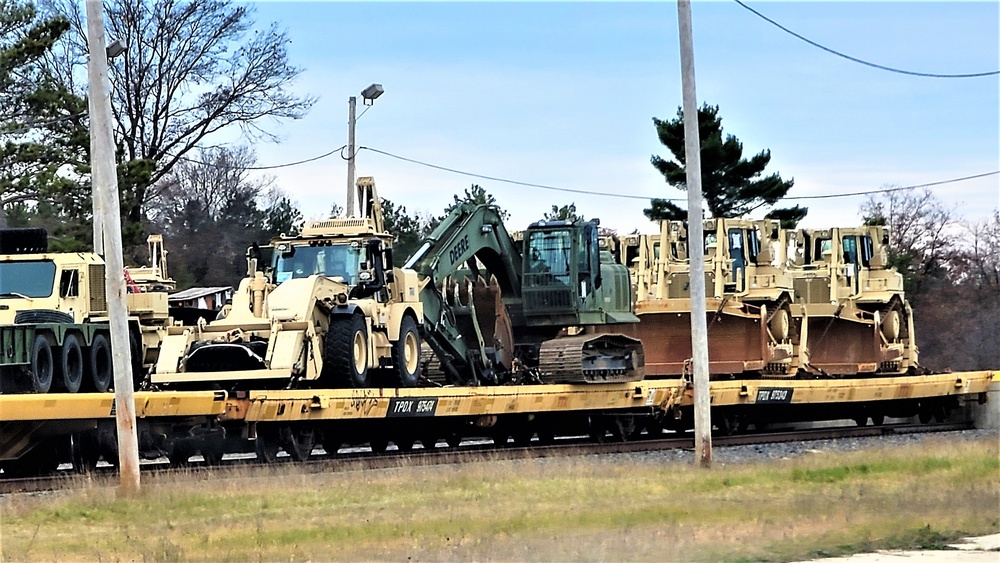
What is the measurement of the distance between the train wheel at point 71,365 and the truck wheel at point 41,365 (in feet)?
0.93

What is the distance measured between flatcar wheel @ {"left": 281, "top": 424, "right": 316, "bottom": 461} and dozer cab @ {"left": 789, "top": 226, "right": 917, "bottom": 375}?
12796 mm

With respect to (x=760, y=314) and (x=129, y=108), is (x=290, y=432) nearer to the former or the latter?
(x=760, y=314)

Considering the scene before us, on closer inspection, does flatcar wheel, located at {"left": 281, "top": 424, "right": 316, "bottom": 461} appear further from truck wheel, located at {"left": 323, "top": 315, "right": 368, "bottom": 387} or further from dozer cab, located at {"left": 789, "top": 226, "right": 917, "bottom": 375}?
dozer cab, located at {"left": 789, "top": 226, "right": 917, "bottom": 375}

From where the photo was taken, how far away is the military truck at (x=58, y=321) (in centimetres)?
2042

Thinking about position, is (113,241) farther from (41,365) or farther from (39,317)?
(39,317)

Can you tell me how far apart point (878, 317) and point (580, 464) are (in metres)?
13.9

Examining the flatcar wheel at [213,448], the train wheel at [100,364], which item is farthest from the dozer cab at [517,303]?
the train wheel at [100,364]

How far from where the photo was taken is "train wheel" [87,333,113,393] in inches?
869

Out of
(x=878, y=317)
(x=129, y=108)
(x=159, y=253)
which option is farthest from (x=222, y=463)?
(x=129, y=108)

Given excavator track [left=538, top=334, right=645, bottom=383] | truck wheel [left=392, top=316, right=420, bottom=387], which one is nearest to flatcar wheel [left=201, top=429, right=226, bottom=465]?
truck wheel [left=392, top=316, right=420, bottom=387]

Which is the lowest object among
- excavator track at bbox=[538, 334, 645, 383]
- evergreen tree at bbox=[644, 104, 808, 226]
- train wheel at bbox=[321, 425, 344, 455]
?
train wheel at bbox=[321, 425, 344, 455]

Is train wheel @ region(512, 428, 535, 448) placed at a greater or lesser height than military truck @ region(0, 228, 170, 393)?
lesser

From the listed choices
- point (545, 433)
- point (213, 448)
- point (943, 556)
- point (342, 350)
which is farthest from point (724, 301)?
point (943, 556)

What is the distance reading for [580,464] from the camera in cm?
2078
